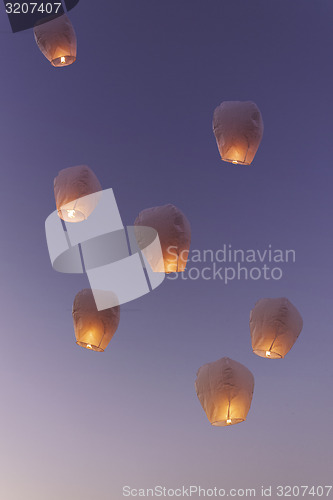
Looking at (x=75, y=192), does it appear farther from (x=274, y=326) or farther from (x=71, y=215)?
(x=274, y=326)

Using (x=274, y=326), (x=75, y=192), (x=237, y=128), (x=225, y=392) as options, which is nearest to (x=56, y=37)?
(x=75, y=192)

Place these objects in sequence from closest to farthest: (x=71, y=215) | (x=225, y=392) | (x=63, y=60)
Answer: (x=225, y=392) → (x=71, y=215) → (x=63, y=60)

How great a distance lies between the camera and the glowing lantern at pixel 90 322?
3.52 meters

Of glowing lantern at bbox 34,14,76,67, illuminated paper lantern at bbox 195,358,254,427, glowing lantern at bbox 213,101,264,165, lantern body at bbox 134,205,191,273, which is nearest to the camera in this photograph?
lantern body at bbox 134,205,191,273

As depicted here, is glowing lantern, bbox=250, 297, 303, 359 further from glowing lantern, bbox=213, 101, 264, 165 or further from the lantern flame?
the lantern flame

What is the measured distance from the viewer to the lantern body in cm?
308

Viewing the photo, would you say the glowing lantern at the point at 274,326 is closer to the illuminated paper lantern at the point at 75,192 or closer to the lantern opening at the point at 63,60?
the illuminated paper lantern at the point at 75,192

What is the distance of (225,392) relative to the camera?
330 centimetres

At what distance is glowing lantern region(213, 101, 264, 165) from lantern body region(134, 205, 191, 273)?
64 cm

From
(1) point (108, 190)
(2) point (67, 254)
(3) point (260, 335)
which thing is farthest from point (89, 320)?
(3) point (260, 335)

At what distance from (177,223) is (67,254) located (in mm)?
1030

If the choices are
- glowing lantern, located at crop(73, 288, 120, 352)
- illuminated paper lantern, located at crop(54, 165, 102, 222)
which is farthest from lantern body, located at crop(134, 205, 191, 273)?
glowing lantern, located at crop(73, 288, 120, 352)

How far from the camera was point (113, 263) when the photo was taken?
4.09 m

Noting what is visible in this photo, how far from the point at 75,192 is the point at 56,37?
114 cm
